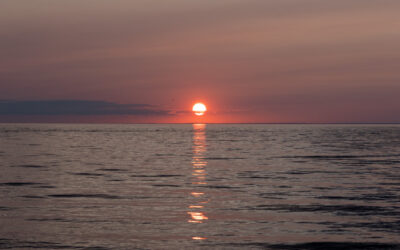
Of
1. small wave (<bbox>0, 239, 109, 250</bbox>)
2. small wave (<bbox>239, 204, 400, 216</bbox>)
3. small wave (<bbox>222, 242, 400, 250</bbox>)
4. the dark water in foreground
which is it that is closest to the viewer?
small wave (<bbox>0, 239, 109, 250</bbox>)

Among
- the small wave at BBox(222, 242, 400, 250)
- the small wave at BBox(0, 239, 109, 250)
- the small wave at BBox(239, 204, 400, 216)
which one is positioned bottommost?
the small wave at BBox(222, 242, 400, 250)

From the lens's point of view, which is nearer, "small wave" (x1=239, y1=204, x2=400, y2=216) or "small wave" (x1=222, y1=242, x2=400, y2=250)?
"small wave" (x1=222, y1=242, x2=400, y2=250)

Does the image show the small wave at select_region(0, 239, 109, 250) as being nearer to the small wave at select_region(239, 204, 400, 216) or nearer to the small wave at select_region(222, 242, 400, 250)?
the small wave at select_region(222, 242, 400, 250)

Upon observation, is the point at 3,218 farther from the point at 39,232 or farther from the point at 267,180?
the point at 267,180

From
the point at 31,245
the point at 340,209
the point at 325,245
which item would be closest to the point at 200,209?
the point at 340,209

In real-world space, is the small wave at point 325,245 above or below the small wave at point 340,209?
below

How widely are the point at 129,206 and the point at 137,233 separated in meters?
5.24

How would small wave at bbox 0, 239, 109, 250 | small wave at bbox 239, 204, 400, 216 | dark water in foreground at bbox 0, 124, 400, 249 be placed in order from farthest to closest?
small wave at bbox 239, 204, 400, 216
dark water in foreground at bbox 0, 124, 400, 249
small wave at bbox 0, 239, 109, 250

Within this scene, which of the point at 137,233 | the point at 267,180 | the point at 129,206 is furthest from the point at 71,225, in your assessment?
the point at 267,180

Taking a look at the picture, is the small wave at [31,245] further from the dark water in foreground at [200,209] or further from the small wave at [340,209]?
the small wave at [340,209]

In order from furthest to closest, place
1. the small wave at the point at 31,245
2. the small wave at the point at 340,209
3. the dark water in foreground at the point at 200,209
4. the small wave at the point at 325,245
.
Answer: the small wave at the point at 340,209, the dark water in foreground at the point at 200,209, the small wave at the point at 325,245, the small wave at the point at 31,245

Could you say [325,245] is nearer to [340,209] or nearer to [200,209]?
[340,209]

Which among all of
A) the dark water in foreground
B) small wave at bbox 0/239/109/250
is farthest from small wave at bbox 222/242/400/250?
small wave at bbox 0/239/109/250

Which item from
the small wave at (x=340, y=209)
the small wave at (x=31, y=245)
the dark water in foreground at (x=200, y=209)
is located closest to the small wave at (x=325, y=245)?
the dark water in foreground at (x=200, y=209)
